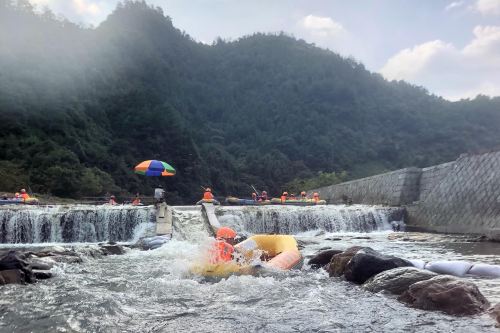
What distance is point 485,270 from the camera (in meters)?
6.92

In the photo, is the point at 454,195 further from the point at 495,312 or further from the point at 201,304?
the point at 201,304

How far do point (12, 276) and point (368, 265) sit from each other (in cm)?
563

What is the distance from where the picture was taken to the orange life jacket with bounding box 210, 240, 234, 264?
7.32 meters

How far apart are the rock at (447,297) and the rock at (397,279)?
0.32 m

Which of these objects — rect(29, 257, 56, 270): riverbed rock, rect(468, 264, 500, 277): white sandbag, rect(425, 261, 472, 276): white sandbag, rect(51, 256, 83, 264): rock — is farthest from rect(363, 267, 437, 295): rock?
rect(51, 256, 83, 264): rock

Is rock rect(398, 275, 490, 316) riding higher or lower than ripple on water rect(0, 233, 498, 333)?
higher

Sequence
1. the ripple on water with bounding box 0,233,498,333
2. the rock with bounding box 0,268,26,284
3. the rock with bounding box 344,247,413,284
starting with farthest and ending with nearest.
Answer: the rock with bounding box 0,268,26,284
the rock with bounding box 344,247,413,284
the ripple on water with bounding box 0,233,498,333

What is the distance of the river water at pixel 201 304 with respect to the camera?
182 inches

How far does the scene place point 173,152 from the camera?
1836 inches

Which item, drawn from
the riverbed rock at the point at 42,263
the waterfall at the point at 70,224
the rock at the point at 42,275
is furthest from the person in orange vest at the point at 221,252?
the waterfall at the point at 70,224

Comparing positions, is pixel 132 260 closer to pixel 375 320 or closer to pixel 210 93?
pixel 375 320

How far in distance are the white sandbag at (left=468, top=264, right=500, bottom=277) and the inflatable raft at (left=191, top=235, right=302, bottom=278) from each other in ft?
9.33

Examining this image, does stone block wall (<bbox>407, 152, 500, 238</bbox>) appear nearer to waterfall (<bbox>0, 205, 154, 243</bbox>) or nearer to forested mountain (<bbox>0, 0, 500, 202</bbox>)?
waterfall (<bbox>0, 205, 154, 243</bbox>)

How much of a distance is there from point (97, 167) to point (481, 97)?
52.5 m
